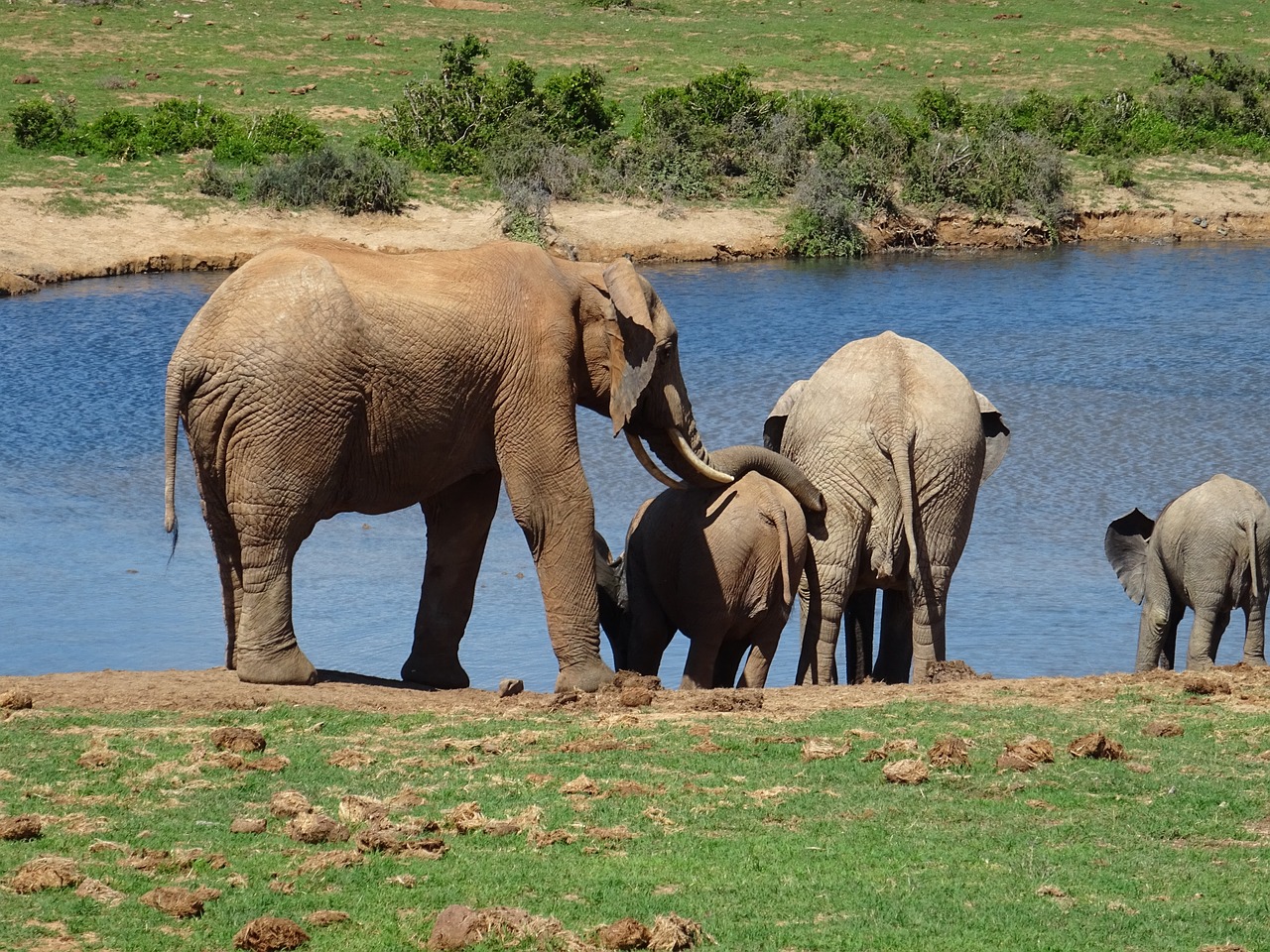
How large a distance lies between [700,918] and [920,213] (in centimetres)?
2764

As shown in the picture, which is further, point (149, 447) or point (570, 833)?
point (149, 447)

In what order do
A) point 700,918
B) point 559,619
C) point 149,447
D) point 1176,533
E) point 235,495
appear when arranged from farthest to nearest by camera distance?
point 149,447
point 1176,533
point 559,619
point 235,495
point 700,918

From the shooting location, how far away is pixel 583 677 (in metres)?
10.3

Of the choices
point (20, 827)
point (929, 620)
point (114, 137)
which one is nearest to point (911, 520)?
point (929, 620)

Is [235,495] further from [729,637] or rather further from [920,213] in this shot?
[920,213]

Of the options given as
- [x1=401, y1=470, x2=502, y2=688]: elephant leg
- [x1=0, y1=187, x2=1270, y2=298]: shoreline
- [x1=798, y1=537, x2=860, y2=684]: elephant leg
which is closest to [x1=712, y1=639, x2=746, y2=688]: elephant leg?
[x1=798, y1=537, x2=860, y2=684]: elephant leg

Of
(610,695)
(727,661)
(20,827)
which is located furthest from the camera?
(727,661)

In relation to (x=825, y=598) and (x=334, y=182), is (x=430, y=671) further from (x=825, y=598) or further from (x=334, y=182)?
(x=334, y=182)

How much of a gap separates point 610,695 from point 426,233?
20.2m

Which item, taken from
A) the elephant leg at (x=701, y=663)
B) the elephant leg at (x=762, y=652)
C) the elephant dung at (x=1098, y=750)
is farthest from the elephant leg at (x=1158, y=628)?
the elephant dung at (x=1098, y=750)

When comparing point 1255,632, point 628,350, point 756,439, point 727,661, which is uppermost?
point 628,350

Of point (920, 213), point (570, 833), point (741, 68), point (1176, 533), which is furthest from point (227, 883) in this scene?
point (741, 68)

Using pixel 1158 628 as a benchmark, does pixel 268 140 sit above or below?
above

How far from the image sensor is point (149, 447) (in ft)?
61.2
